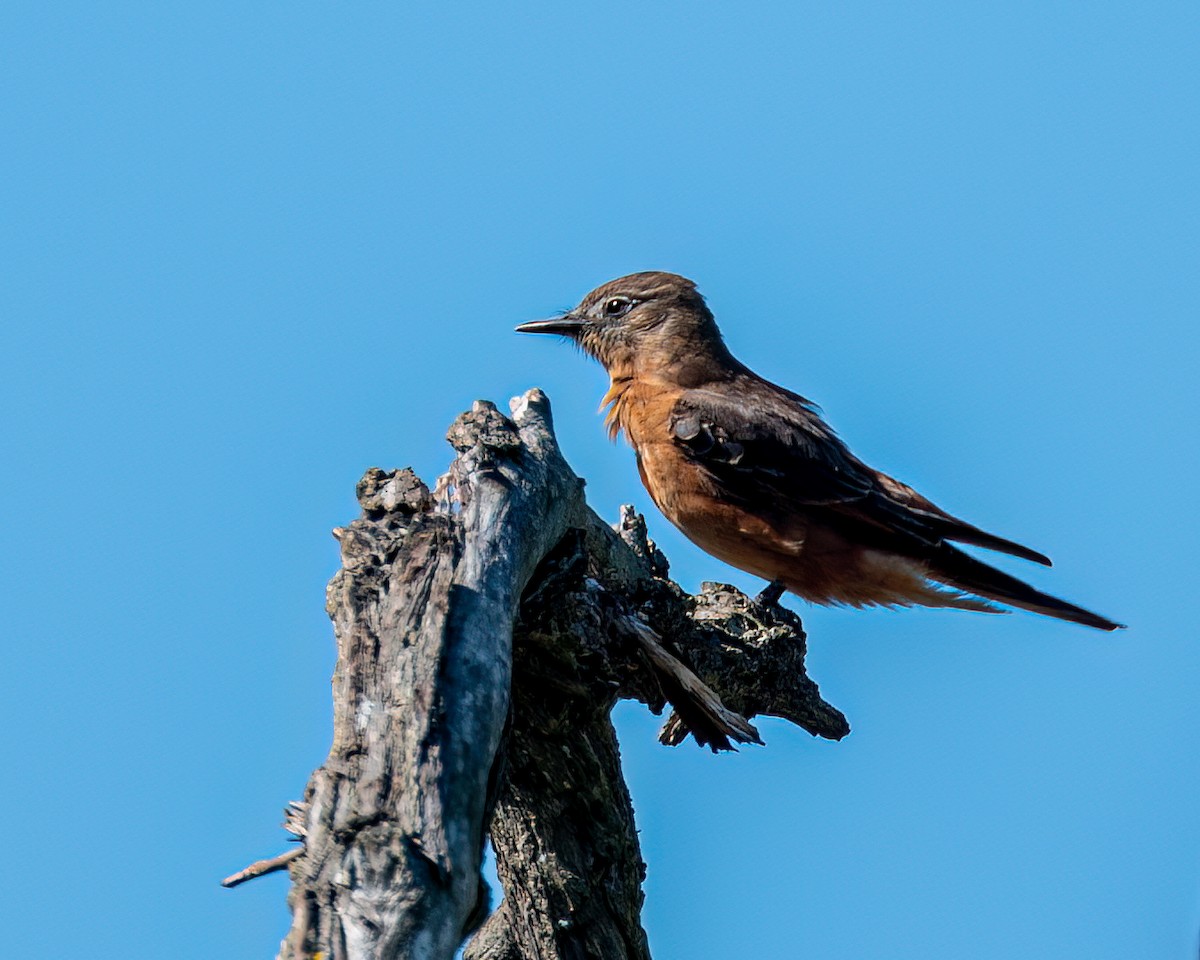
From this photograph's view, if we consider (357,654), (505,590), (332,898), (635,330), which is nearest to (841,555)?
(635,330)

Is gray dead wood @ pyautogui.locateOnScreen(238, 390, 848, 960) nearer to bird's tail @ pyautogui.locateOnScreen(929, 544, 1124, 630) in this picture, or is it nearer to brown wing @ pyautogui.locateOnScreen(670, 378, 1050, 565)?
brown wing @ pyautogui.locateOnScreen(670, 378, 1050, 565)

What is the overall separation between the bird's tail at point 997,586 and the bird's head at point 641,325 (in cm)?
212

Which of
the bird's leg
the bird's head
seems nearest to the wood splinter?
the bird's leg

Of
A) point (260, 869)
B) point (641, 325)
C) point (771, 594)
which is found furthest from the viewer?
point (641, 325)

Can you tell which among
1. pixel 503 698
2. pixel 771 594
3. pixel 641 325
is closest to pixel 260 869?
pixel 503 698

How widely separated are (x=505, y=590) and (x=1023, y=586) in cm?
472

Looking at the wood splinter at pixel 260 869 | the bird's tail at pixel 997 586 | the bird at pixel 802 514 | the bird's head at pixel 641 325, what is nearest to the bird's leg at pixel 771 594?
the bird at pixel 802 514

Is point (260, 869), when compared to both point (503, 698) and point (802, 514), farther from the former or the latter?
point (802, 514)

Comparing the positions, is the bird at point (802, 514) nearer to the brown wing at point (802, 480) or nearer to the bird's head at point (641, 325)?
the brown wing at point (802, 480)

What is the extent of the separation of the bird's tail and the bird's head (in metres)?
2.12

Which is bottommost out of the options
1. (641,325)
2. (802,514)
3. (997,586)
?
(997,586)

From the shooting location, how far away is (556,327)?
10078 millimetres

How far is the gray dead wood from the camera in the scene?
12.1ft

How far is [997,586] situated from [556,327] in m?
3.42
